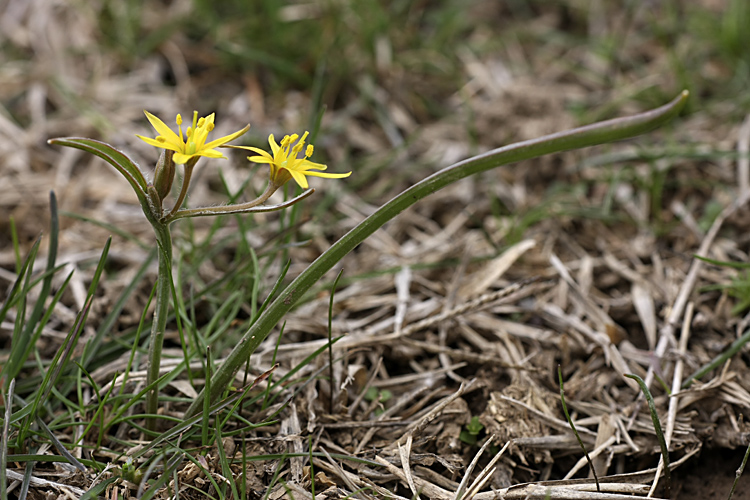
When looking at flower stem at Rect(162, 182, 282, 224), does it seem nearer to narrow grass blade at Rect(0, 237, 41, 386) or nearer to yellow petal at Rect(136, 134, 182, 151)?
yellow petal at Rect(136, 134, 182, 151)

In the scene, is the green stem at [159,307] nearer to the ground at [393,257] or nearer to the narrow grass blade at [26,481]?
the ground at [393,257]

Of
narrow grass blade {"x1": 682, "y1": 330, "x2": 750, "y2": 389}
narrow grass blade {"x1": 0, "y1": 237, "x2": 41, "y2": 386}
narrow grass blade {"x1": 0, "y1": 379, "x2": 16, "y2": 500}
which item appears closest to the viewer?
narrow grass blade {"x1": 0, "y1": 379, "x2": 16, "y2": 500}

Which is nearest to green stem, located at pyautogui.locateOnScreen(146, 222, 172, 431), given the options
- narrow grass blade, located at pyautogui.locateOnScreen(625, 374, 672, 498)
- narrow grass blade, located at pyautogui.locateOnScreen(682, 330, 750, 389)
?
narrow grass blade, located at pyautogui.locateOnScreen(625, 374, 672, 498)

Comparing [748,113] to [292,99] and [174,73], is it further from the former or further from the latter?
[174,73]

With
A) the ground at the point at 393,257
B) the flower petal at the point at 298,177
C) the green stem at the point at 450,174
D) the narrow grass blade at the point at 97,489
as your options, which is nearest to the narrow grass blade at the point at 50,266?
the ground at the point at 393,257

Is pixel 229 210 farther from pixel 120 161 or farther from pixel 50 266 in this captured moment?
pixel 50 266

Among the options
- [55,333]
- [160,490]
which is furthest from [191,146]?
[55,333]

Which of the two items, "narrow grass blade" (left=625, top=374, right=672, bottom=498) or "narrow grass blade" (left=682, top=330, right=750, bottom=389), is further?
"narrow grass blade" (left=682, top=330, right=750, bottom=389)

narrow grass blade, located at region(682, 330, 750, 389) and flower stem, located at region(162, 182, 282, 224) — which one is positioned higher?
flower stem, located at region(162, 182, 282, 224)
